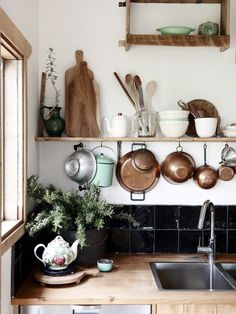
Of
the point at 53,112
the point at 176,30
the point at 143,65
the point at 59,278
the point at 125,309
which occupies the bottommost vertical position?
the point at 125,309

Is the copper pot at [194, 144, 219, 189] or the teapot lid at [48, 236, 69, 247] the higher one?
the copper pot at [194, 144, 219, 189]

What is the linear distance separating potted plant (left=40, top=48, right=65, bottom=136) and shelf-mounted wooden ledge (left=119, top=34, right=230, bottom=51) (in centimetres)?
48

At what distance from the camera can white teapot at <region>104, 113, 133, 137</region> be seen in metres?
2.40

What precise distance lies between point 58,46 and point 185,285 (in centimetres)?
156

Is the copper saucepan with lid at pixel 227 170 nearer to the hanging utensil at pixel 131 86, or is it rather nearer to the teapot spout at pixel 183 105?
the teapot spout at pixel 183 105

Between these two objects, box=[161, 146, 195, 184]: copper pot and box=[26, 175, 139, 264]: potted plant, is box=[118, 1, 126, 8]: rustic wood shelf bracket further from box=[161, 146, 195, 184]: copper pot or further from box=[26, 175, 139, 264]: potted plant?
box=[26, 175, 139, 264]: potted plant

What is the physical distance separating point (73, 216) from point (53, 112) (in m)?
0.61

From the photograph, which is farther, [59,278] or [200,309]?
[59,278]

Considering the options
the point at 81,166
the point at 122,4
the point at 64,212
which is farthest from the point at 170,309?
the point at 122,4

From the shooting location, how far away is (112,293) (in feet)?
6.22

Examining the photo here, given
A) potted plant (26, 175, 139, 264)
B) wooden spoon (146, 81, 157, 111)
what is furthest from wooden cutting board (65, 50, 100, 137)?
potted plant (26, 175, 139, 264)

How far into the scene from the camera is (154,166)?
253 cm

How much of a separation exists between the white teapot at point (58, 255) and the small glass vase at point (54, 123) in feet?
2.16

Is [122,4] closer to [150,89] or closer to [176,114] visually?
[150,89]
